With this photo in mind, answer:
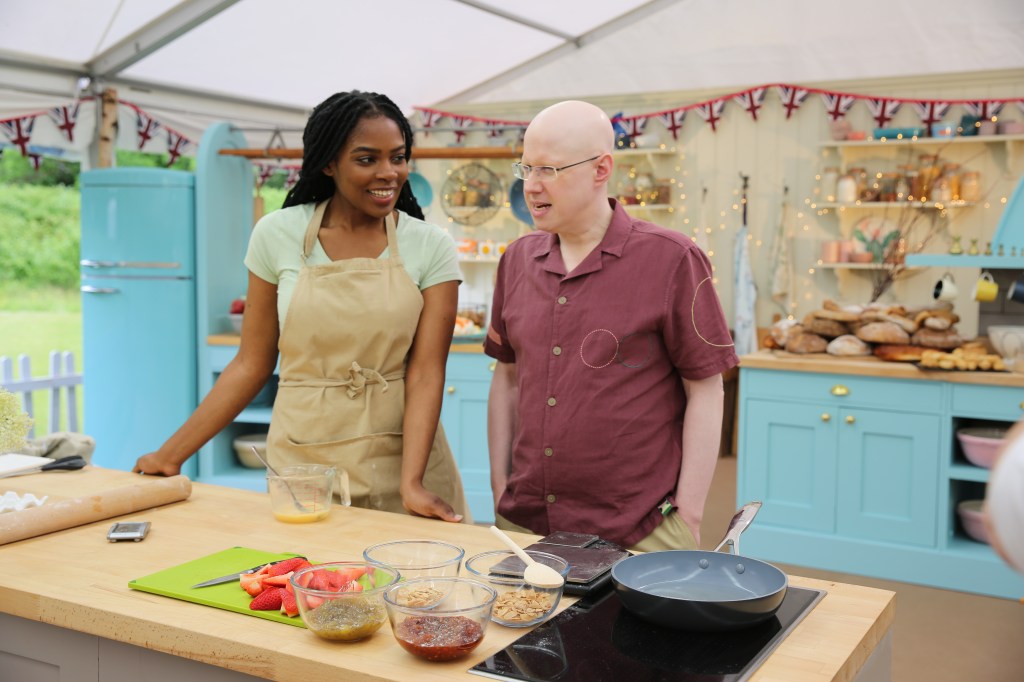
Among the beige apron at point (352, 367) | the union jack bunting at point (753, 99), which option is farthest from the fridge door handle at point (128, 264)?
the union jack bunting at point (753, 99)

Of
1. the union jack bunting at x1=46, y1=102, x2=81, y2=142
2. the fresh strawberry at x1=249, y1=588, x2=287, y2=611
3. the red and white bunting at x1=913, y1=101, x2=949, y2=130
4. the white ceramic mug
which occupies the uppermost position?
the red and white bunting at x1=913, y1=101, x2=949, y2=130

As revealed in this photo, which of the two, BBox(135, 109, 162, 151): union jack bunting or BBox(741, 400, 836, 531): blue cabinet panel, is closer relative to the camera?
BBox(741, 400, 836, 531): blue cabinet panel

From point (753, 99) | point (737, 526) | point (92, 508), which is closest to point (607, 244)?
point (737, 526)

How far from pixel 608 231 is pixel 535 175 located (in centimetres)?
21

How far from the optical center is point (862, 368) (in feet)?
14.5

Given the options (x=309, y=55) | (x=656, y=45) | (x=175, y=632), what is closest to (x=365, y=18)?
(x=309, y=55)

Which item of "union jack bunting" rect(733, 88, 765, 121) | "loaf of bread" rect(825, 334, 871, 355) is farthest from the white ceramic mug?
"union jack bunting" rect(733, 88, 765, 121)

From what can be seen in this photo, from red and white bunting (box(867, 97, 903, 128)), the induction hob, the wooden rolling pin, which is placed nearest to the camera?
the induction hob

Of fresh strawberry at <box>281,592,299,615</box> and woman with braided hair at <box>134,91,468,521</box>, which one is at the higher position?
woman with braided hair at <box>134,91,468,521</box>

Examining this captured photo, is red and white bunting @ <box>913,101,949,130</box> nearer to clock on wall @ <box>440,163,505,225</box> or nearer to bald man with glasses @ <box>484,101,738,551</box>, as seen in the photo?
clock on wall @ <box>440,163,505,225</box>

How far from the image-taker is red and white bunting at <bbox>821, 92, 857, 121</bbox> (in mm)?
7523

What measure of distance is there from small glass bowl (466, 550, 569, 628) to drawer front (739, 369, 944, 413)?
3.29 m

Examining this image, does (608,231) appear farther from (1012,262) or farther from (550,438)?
(1012,262)

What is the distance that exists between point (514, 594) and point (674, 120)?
284 inches
